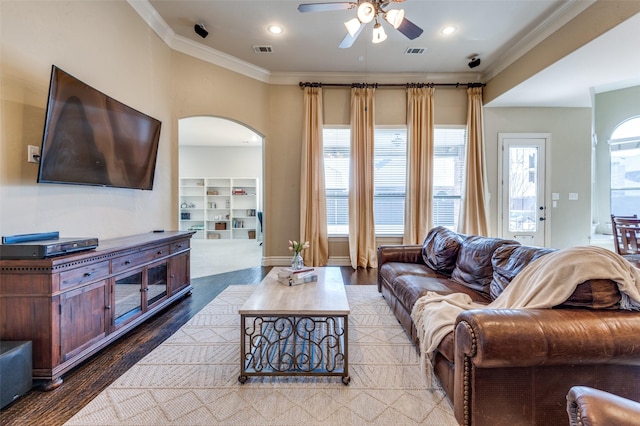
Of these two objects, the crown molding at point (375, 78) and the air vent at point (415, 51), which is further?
the crown molding at point (375, 78)

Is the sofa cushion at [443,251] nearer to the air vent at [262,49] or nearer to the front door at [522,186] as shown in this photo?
the front door at [522,186]

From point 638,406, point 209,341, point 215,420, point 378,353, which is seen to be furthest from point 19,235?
point 638,406

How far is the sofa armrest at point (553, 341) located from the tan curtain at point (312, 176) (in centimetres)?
379

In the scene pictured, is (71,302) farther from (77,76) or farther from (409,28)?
(409,28)

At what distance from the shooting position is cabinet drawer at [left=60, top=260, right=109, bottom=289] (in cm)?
178

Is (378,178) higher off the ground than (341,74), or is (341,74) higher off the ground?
(341,74)

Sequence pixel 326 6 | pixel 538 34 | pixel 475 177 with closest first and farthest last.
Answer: pixel 326 6, pixel 538 34, pixel 475 177

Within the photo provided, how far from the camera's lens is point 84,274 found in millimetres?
1924

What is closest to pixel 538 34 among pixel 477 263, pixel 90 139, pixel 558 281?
pixel 477 263

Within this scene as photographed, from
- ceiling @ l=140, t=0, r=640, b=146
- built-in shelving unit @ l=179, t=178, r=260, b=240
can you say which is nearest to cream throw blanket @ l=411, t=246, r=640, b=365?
ceiling @ l=140, t=0, r=640, b=146

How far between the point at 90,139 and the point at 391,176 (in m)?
4.32

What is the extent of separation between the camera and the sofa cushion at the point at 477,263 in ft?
7.38

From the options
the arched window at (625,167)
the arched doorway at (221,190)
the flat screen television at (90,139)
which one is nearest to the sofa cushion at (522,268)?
the flat screen television at (90,139)

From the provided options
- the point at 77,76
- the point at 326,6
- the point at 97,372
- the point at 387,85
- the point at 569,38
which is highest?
the point at 387,85
